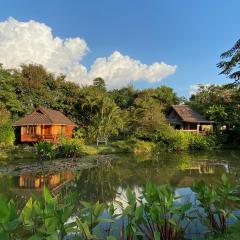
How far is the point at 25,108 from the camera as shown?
3219 centimetres

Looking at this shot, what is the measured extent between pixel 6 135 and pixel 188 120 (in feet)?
64.6

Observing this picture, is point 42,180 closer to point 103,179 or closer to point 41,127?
point 103,179

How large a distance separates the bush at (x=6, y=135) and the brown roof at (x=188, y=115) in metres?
18.8

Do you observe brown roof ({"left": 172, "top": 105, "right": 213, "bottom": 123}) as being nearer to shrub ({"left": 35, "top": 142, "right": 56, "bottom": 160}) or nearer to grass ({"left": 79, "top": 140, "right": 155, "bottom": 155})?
grass ({"left": 79, "top": 140, "right": 155, "bottom": 155})

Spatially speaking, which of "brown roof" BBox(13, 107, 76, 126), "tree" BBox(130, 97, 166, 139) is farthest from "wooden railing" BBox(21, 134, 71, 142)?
"tree" BBox(130, 97, 166, 139)

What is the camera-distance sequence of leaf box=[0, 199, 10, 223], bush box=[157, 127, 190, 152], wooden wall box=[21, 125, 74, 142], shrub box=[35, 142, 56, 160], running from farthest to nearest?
bush box=[157, 127, 190, 152] < wooden wall box=[21, 125, 74, 142] < shrub box=[35, 142, 56, 160] < leaf box=[0, 199, 10, 223]

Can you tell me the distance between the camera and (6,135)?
27656 mm

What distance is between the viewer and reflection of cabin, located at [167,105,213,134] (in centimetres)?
3753

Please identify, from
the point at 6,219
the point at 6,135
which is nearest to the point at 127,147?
the point at 6,135

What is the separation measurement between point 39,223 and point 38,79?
3090 cm

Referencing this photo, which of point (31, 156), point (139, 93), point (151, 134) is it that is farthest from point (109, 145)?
point (139, 93)

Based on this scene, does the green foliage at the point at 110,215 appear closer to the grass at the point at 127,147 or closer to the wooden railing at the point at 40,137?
the grass at the point at 127,147

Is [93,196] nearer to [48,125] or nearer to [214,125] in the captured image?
[48,125]

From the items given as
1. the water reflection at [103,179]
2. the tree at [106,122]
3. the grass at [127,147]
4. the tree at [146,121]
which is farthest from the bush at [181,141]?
the water reflection at [103,179]
